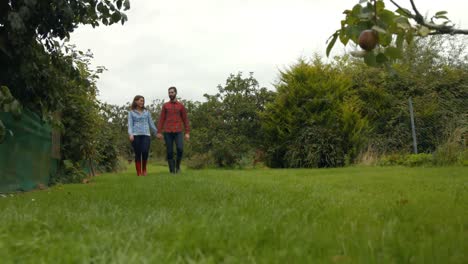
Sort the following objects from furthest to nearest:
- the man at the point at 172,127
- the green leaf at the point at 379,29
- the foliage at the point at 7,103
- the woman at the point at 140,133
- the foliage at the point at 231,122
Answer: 1. the foliage at the point at 231,122
2. the man at the point at 172,127
3. the woman at the point at 140,133
4. the foliage at the point at 7,103
5. the green leaf at the point at 379,29

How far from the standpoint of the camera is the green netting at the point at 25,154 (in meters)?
5.91

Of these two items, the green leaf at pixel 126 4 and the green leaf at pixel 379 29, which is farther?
the green leaf at pixel 126 4

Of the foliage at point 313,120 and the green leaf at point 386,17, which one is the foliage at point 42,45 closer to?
the green leaf at point 386,17

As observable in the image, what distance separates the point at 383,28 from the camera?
172 centimetres

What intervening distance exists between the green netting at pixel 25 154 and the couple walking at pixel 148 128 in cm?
189

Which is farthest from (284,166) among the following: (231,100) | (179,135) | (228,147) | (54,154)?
(54,154)

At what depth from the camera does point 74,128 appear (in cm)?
862

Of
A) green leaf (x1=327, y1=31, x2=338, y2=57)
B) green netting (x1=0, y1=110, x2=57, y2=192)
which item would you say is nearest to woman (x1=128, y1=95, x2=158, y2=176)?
green netting (x1=0, y1=110, x2=57, y2=192)

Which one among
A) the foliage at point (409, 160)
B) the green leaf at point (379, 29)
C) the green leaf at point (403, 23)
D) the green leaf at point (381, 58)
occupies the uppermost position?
the green leaf at point (403, 23)

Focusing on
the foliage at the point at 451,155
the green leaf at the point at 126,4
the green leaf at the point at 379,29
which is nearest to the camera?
the green leaf at the point at 379,29

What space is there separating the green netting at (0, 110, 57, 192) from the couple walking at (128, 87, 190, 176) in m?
1.89

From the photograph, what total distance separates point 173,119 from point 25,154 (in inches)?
135

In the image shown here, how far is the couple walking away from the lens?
913cm

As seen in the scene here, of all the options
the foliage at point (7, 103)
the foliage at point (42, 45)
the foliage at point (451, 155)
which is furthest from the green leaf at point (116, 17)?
the foliage at point (451, 155)
